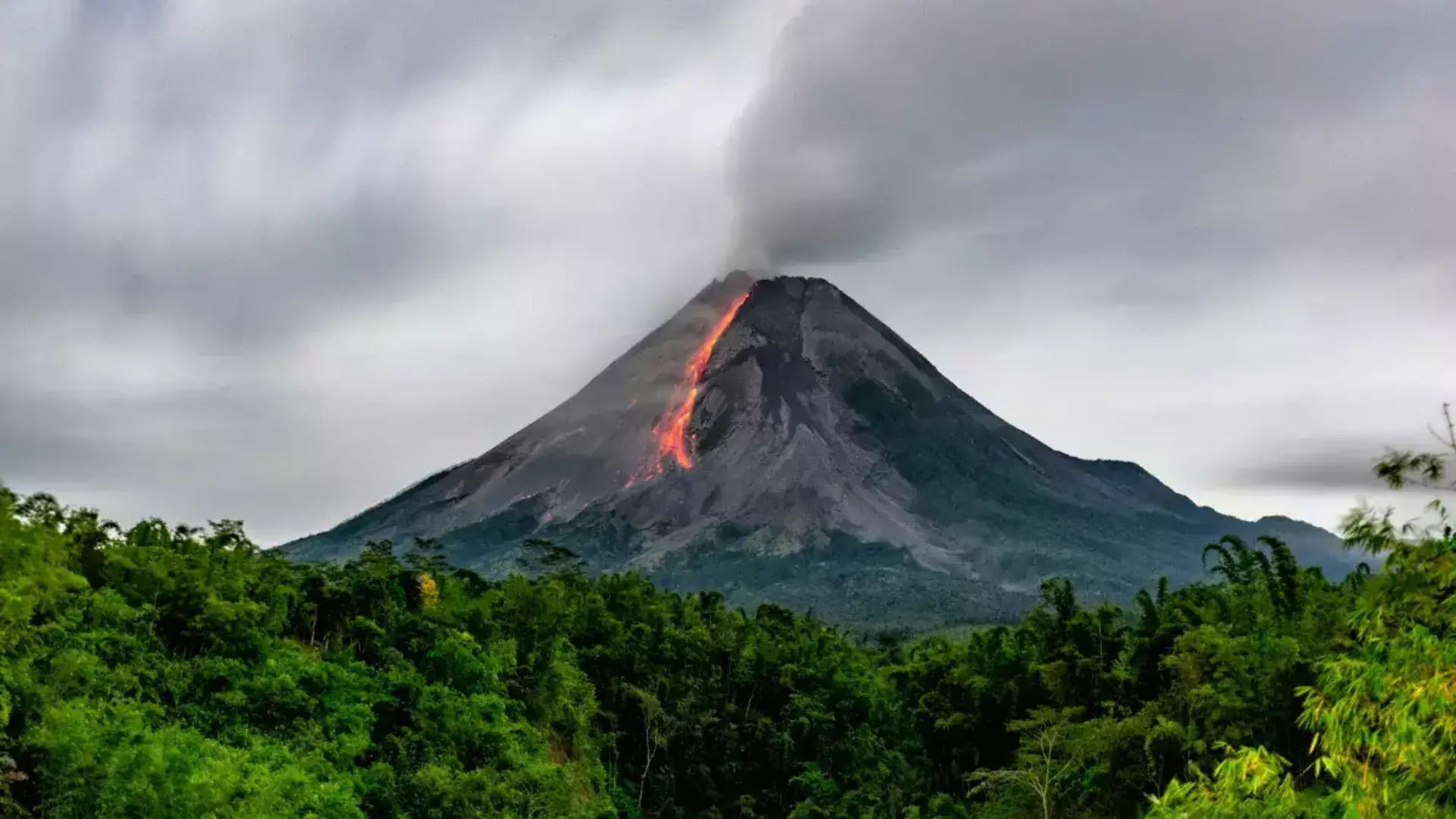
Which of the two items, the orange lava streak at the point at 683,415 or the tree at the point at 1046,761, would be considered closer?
the tree at the point at 1046,761

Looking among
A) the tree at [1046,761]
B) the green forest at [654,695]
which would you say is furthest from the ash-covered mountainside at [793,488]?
the tree at [1046,761]

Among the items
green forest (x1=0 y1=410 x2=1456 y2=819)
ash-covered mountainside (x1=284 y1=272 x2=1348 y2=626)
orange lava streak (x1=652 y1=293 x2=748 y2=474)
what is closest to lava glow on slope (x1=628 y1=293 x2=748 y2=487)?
orange lava streak (x1=652 y1=293 x2=748 y2=474)

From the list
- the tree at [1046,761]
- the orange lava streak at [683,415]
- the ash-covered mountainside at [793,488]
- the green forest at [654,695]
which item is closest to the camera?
the green forest at [654,695]

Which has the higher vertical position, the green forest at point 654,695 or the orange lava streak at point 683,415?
the orange lava streak at point 683,415

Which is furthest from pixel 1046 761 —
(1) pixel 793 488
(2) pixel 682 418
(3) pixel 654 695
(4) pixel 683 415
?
(4) pixel 683 415

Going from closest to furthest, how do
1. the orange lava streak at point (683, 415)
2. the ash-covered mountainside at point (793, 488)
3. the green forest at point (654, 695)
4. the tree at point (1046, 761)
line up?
the green forest at point (654, 695)
the tree at point (1046, 761)
the ash-covered mountainside at point (793, 488)
the orange lava streak at point (683, 415)

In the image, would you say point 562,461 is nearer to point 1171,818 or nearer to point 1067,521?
point 1067,521

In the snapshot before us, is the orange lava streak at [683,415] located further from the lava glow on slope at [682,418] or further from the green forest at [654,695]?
the green forest at [654,695]

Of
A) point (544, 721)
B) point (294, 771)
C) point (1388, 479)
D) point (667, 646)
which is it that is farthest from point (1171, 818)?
point (667, 646)
